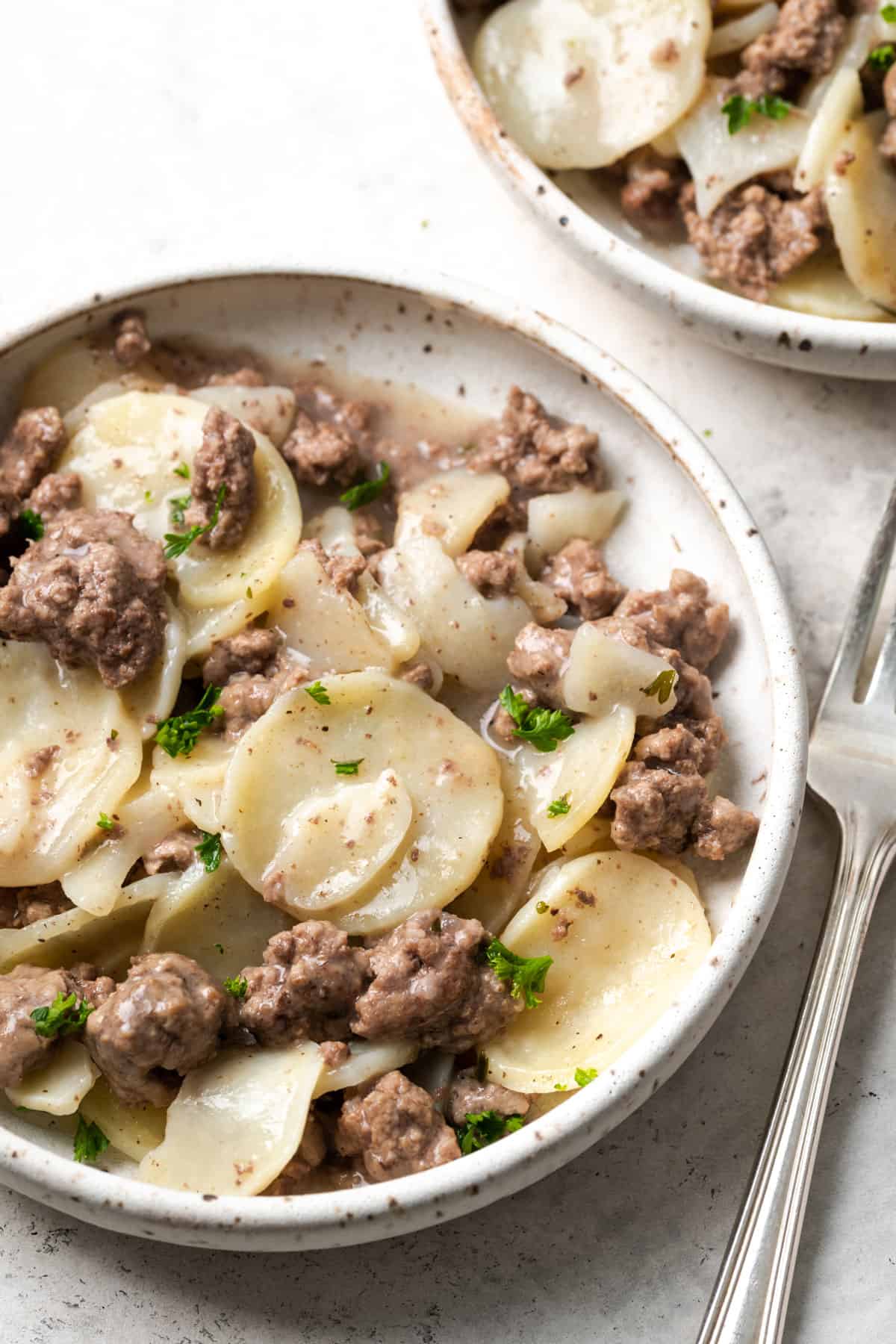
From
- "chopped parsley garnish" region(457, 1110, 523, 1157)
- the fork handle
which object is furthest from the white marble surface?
"chopped parsley garnish" region(457, 1110, 523, 1157)

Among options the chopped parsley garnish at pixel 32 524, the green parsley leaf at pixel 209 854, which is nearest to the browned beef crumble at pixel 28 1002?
the green parsley leaf at pixel 209 854

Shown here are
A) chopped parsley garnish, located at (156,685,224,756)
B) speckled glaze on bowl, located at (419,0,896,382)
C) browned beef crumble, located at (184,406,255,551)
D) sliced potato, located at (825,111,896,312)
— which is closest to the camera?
chopped parsley garnish, located at (156,685,224,756)

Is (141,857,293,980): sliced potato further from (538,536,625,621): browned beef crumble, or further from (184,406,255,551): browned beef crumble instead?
(538,536,625,621): browned beef crumble

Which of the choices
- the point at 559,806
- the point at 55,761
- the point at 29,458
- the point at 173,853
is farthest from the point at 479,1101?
the point at 29,458

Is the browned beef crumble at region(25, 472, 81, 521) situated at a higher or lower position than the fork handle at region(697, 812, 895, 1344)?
higher

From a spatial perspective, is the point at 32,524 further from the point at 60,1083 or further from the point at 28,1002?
the point at 60,1083

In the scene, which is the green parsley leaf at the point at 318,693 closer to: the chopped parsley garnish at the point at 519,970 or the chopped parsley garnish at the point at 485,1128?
the chopped parsley garnish at the point at 519,970

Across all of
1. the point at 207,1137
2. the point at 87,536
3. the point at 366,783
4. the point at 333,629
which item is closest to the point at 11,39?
the point at 87,536
